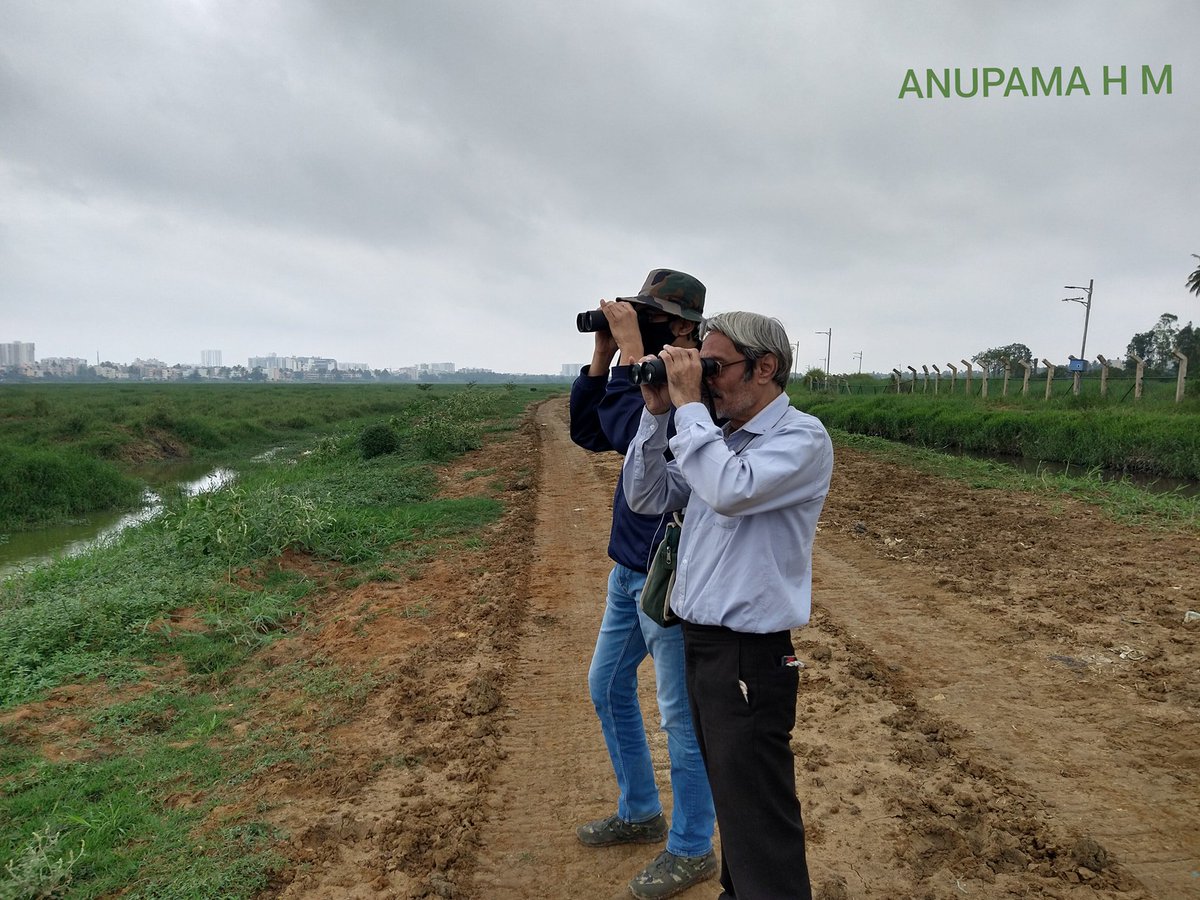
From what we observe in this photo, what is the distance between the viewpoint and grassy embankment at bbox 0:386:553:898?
2.50m

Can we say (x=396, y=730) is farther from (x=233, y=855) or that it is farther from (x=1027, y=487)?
(x=1027, y=487)

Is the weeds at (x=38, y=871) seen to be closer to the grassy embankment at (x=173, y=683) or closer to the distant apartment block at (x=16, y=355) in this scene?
the grassy embankment at (x=173, y=683)

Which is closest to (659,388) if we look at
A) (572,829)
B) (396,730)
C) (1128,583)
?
(572,829)

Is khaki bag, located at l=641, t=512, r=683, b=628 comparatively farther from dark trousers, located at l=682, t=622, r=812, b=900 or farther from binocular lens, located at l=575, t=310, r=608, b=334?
binocular lens, located at l=575, t=310, r=608, b=334

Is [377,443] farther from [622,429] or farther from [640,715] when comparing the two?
[622,429]

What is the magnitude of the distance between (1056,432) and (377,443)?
1366cm

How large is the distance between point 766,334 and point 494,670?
2.96 m

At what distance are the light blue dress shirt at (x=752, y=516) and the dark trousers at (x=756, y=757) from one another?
0.07 metres

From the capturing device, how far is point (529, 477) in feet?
35.9

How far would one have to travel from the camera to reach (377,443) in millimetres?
14867

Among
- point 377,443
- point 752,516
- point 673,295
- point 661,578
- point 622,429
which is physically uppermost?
point 673,295

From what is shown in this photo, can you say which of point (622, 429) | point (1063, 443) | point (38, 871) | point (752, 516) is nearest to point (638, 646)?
point (622, 429)

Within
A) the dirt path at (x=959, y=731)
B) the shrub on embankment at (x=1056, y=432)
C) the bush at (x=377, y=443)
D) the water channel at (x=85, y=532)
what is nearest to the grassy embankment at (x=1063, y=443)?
the shrub on embankment at (x=1056, y=432)

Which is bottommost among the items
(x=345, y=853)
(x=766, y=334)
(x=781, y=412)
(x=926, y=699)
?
(x=345, y=853)
